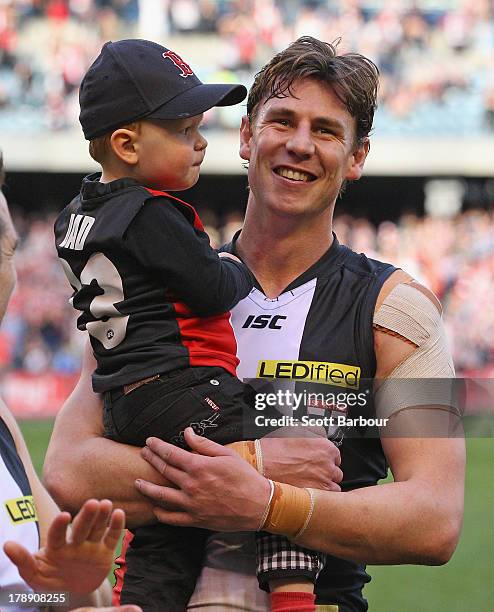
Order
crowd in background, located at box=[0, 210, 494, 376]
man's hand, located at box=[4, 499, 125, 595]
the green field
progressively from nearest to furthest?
man's hand, located at box=[4, 499, 125, 595]
the green field
crowd in background, located at box=[0, 210, 494, 376]

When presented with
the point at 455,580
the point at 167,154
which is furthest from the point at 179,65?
the point at 455,580

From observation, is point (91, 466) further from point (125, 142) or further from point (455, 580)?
point (455, 580)

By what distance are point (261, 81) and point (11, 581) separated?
1747mm

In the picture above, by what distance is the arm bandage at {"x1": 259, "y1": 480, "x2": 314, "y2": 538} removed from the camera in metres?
2.78

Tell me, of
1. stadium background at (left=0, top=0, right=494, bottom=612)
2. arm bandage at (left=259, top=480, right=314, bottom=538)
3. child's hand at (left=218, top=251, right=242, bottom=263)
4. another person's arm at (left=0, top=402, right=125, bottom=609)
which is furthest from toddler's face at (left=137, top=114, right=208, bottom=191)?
stadium background at (left=0, top=0, right=494, bottom=612)

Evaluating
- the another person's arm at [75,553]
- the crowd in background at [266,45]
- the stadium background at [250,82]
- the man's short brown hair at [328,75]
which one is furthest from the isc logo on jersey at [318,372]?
the crowd in background at [266,45]

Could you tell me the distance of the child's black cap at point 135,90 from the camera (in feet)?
9.98

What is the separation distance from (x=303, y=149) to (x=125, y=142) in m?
0.50

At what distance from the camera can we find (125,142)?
10.1 ft

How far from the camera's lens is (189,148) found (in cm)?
310

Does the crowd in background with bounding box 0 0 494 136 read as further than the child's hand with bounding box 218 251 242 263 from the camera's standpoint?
Yes

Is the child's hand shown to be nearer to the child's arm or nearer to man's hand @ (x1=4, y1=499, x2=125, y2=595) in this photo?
the child's arm

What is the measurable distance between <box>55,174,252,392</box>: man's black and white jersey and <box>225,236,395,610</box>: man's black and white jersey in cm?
16

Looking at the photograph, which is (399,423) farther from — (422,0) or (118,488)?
(422,0)
